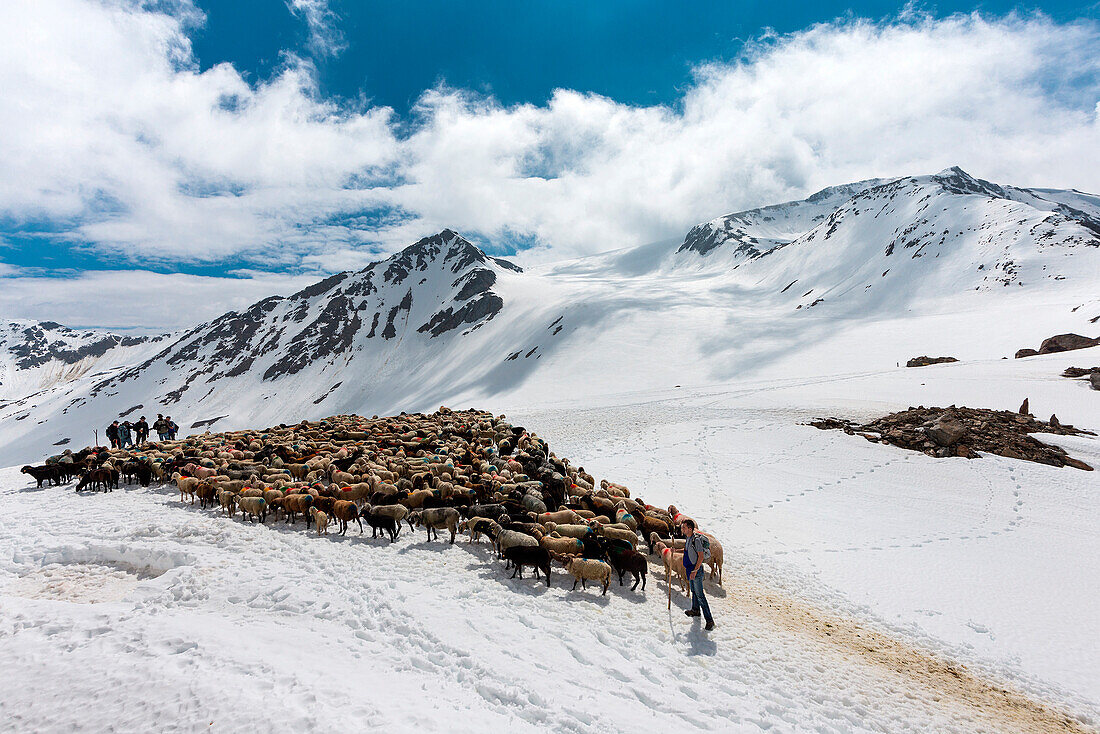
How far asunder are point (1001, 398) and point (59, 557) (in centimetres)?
4071

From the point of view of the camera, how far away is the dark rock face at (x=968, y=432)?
63.8 ft

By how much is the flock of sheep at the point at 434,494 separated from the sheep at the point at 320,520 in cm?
3

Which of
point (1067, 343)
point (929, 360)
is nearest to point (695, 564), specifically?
point (929, 360)

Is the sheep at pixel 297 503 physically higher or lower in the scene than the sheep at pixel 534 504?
higher

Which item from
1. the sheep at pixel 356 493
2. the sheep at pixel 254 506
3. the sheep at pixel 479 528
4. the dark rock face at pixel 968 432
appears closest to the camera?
the sheep at pixel 479 528

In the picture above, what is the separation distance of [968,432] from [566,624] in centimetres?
2168

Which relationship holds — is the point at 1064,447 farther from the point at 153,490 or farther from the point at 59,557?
the point at 153,490

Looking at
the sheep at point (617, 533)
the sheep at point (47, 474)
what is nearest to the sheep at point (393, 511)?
the sheep at point (617, 533)

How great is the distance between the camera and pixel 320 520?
13.4 m

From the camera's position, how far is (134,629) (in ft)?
26.5

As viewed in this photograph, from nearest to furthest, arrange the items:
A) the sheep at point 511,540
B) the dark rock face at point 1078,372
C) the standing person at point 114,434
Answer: the sheep at point 511,540
the standing person at point 114,434
the dark rock face at point 1078,372

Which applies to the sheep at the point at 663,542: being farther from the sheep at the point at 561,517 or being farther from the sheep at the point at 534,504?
the sheep at the point at 534,504

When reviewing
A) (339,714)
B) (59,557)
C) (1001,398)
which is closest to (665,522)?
(339,714)

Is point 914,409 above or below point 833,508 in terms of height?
above
